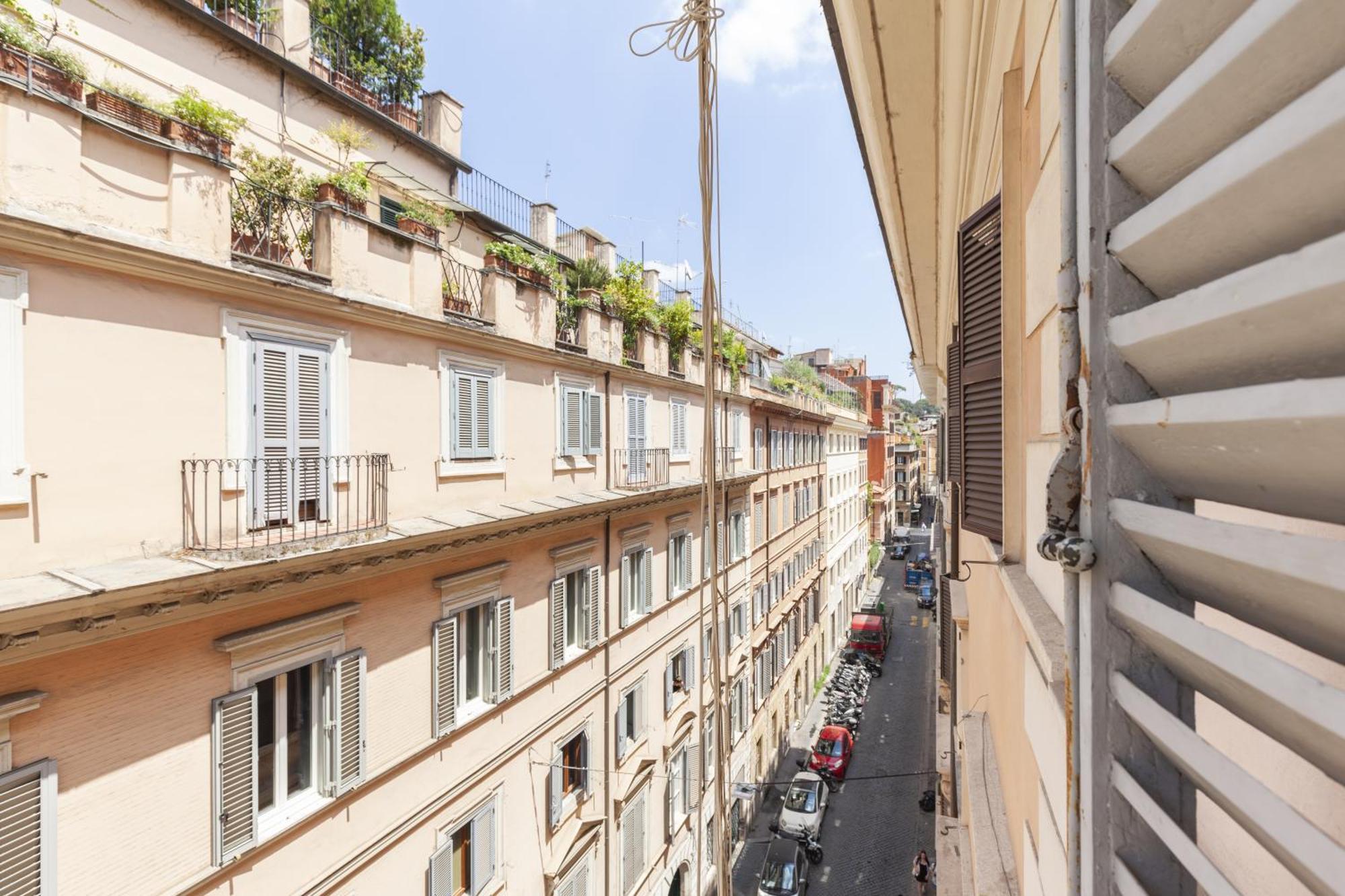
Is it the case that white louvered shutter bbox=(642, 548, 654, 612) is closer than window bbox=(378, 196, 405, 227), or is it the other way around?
window bbox=(378, 196, 405, 227)

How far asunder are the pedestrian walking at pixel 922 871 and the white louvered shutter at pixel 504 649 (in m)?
11.0

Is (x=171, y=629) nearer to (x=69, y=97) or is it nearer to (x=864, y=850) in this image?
(x=69, y=97)

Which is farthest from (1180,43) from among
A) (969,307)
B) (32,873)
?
(32,873)

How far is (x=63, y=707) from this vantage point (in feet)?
16.1

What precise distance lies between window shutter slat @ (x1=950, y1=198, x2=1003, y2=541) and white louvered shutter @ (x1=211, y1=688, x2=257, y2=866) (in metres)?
6.28

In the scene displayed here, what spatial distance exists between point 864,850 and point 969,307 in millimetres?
17261

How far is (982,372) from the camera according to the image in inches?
146

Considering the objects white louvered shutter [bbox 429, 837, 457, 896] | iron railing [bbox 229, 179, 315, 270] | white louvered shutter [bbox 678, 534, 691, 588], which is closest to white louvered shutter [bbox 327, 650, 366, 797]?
white louvered shutter [bbox 429, 837, 457, 896]

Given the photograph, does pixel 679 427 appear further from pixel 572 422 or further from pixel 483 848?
pixel 483 848

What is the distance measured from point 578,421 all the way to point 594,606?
3.14 metres

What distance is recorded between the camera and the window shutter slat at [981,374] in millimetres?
3439

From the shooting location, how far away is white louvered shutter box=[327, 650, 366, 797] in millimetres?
6840

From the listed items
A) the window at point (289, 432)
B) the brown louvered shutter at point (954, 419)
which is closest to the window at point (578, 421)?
the window at point (289, 432)

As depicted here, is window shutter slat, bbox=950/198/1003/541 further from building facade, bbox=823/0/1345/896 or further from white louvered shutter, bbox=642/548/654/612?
white louvered shutter, bbox=642/548/654/612
